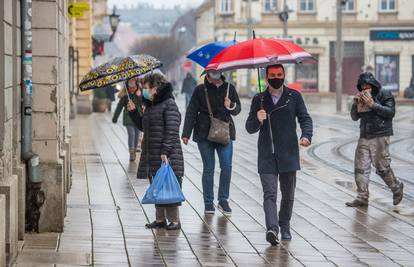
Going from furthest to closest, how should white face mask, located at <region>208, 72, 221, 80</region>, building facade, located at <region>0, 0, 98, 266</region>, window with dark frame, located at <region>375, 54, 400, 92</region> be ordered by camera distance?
window with dark frame, located at <region>375, 54, 400, 92</region>, white face mask, located at <region>208, 72, 221, 80</region>, building facade, located at <region>0, 0, 98, 266</region>

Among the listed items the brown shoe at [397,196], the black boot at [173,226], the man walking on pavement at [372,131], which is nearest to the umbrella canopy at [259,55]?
the black boot at [173,226]

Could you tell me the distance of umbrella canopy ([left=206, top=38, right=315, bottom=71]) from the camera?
1102cm

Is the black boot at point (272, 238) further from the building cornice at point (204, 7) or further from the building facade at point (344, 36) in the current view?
the building cornice at point (204, 7)

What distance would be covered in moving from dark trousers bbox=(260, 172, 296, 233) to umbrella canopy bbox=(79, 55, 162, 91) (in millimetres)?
2153

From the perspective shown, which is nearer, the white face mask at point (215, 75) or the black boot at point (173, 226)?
the black boot at point (173, 226)

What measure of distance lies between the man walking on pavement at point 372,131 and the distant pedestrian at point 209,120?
5.43ft

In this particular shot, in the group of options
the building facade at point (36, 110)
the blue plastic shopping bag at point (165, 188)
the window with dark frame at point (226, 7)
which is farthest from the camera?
the window with dark frame at point (226, 7)

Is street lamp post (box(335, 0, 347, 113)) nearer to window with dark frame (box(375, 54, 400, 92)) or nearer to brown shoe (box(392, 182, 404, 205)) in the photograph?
window with dark frame (box(375, 54, 400, 92))

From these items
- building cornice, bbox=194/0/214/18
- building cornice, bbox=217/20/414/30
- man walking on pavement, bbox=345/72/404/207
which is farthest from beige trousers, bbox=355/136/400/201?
building cornice, bbox=194/0/214/18

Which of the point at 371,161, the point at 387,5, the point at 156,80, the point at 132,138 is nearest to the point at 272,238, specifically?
the point at 156,80

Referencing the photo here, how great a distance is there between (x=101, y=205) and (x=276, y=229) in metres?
3.30

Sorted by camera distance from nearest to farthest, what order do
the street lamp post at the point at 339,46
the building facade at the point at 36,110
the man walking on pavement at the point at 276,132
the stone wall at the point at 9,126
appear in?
1. the stone wall at the point at 9,126
2. the building facade at the point at 36,110
3. the man walking on pavement at the point at 276,132
4. the street lamp post at the point at 339,46

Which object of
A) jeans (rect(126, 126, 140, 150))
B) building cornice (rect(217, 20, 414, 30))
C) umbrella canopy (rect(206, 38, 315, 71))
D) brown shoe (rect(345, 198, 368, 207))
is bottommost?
brown shoe (rect(345, 198, 368, 207))

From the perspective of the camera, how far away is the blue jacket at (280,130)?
431 inches
